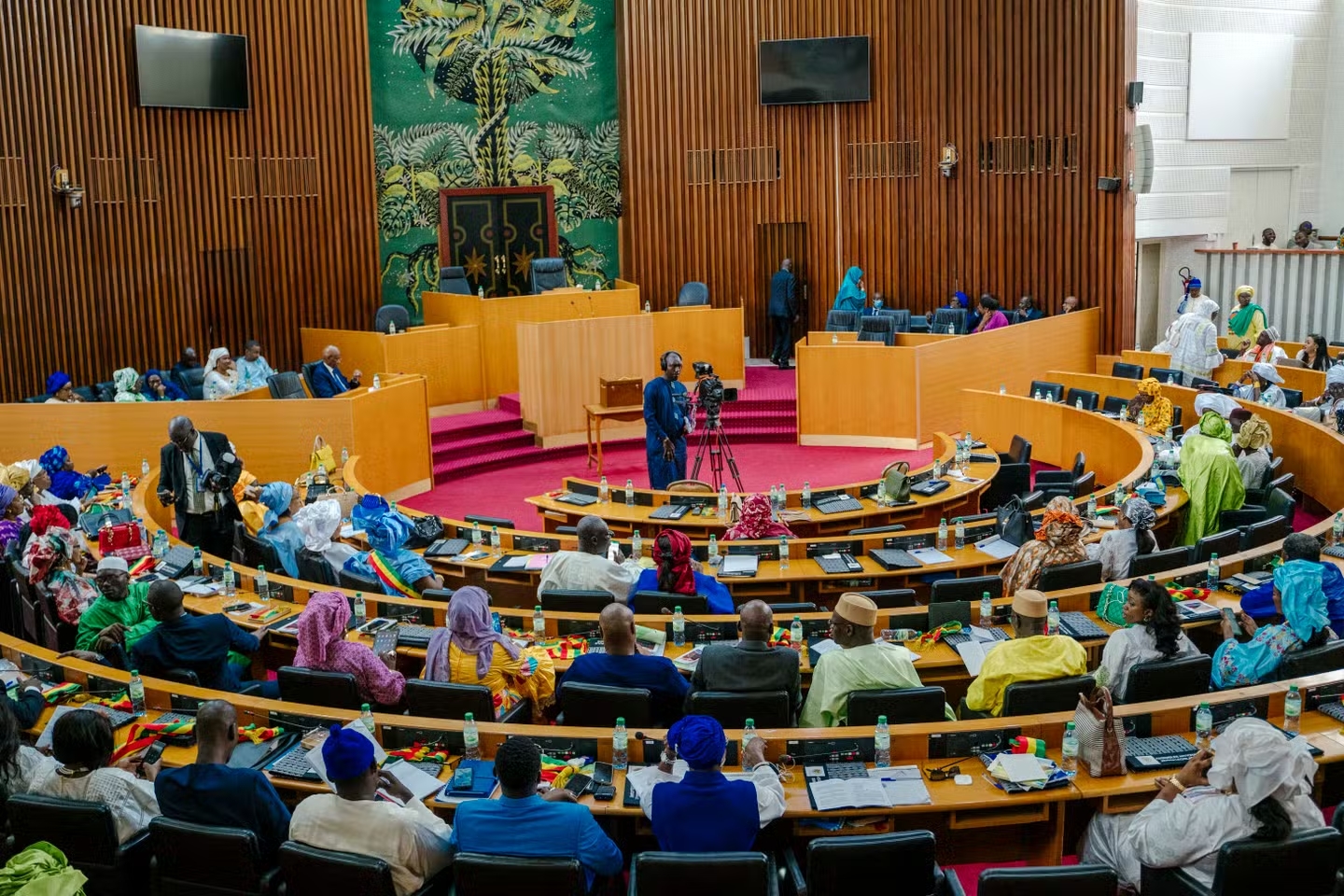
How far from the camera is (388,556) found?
335 inches

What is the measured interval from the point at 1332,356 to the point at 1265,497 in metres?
6.01

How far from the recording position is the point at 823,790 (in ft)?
16.4

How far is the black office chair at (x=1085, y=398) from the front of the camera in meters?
13.0

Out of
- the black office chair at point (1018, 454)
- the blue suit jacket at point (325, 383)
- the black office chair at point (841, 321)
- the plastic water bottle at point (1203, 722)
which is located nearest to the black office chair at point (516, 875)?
the plastic water bottle at point (1203, 722)

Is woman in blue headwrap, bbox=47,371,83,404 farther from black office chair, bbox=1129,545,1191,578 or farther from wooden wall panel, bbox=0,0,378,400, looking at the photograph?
black office chair, bbox=1129,545,1191,578

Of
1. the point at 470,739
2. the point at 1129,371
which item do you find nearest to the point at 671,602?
the point at 470,739

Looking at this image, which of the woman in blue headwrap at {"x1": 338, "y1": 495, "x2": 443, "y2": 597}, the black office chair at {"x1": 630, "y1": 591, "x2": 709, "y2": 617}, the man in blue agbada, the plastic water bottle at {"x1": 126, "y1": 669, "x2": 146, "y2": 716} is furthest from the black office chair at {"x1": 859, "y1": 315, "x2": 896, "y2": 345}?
the man in blue agbada

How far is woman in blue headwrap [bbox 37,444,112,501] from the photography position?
10.5 m

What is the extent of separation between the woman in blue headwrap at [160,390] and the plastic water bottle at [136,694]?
8.15 metres

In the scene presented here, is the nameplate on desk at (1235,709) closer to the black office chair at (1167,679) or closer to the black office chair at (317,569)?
the black office chair at (1167,679)

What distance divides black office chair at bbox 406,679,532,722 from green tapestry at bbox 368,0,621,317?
1302 centimetres

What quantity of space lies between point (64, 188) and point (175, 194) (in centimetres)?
137

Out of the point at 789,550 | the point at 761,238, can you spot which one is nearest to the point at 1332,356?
Answer: the point at 761,238

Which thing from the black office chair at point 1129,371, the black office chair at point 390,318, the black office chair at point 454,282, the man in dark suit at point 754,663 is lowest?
the man in dark suit at point 754,663
